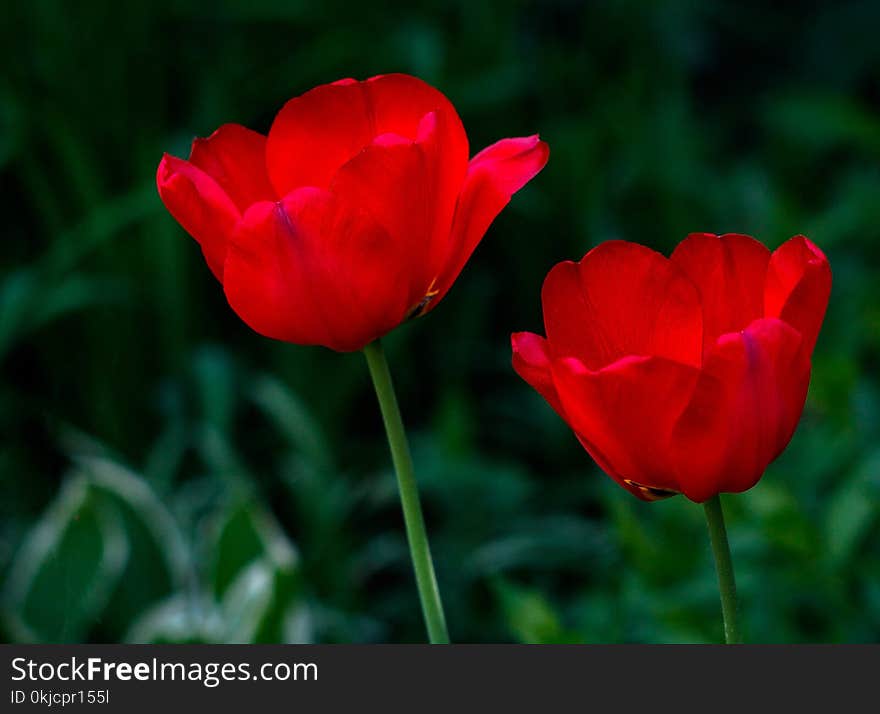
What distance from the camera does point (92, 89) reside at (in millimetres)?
1973

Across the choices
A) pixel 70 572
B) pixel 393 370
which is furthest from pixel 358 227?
pixel 393 370

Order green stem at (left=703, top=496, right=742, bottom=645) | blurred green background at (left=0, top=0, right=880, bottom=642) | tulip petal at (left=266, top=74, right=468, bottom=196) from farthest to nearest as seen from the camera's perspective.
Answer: blurred green background at (left=0, top=0, right=880, bottom=642) < tulip petal at (left=266, top=74, right=468, bottom=196) < green stem at (left=703, top=496, right=742, bottom=645)

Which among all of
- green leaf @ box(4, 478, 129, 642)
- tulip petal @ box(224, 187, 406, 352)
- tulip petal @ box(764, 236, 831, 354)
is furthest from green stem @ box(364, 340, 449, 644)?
green leaf @ box(4, 478, 129, 642)

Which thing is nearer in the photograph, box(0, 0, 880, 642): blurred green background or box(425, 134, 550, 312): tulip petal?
box(425, 134, 550, 312): tulip petal

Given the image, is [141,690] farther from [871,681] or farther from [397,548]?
[397,548]

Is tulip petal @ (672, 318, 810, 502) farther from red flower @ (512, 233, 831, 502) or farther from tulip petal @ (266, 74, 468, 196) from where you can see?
tulip petal @ (266, 74, 468, 196)

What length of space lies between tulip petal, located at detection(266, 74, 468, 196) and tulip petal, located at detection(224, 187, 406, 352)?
0.06 m

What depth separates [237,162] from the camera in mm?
541

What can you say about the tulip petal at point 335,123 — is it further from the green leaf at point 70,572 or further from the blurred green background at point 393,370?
the green leaf at point 70,572

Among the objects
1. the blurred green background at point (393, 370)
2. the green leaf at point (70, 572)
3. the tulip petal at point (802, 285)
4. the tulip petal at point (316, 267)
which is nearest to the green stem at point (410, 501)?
the tulip petal at point (316, 267)

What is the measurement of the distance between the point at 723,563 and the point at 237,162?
10.7 inches

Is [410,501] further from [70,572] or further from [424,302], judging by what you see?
[70,572]

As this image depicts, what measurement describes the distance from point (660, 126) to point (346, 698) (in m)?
1.91

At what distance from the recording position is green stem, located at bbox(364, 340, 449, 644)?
0.47 meters
